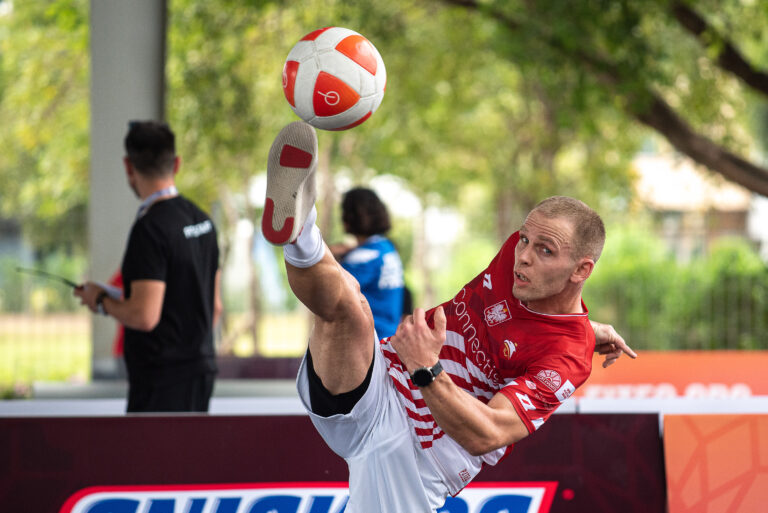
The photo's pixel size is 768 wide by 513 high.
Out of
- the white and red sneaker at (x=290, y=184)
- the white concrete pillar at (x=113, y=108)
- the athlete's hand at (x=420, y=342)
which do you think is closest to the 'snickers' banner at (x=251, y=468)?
the athlete's hand at (x=420, y=342)

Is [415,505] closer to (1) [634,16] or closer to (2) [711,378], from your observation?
(2) [711,378]

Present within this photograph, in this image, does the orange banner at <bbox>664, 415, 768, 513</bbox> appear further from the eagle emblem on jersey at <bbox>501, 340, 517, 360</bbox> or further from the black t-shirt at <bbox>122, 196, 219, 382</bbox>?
the black t-shirt at <bbox>122, 196, 219, 382</bbox>

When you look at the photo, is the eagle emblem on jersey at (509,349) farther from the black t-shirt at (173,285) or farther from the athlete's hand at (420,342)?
the black t-shirt at (173,285)

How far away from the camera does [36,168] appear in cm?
1509

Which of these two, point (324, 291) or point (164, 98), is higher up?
point (164, 98)

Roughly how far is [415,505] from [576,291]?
99 cm

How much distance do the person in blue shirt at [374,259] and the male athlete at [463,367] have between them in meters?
1.86

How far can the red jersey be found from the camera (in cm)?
294

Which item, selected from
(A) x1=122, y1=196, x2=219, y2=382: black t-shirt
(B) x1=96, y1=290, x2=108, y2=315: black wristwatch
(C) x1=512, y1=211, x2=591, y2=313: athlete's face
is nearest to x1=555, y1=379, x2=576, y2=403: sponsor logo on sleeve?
(C) x1=512, y1=211, x2=591, y2=313: athlete's face

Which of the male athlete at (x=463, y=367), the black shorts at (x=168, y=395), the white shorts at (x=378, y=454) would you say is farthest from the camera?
the black shorts at (x=168, y=395)

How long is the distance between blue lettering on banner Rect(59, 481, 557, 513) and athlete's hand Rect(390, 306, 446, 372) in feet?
4.57

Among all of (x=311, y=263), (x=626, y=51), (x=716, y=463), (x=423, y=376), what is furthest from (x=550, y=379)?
Result: (x=626, y=51)

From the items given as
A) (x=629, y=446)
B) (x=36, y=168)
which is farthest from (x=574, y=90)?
(x=36, y=168)

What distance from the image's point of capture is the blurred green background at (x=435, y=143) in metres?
9.16
